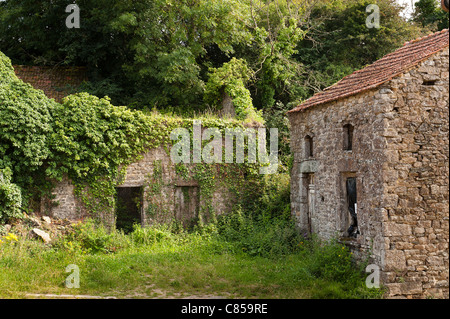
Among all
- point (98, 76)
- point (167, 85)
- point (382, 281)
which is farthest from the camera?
point (98, 76)

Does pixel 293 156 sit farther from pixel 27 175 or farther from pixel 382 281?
pixel 27 175

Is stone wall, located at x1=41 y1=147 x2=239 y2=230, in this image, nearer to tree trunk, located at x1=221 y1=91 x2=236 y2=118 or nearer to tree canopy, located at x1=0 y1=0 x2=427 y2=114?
tree trunk, located at x1=221 y1=91 x2=236 y2=118

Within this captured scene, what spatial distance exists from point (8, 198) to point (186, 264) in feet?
17.3

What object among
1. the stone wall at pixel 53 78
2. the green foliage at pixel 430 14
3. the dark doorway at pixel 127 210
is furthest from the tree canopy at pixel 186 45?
the dark doorway at pixel 127 210

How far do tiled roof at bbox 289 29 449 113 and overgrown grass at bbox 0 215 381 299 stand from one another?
12.9ft

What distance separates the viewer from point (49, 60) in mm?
18828

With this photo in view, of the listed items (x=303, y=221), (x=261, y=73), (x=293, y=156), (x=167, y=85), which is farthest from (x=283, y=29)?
(x=303, y=221)

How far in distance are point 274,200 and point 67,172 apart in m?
6.87

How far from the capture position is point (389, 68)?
10.2 meters

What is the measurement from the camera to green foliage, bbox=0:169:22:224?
11273mm
